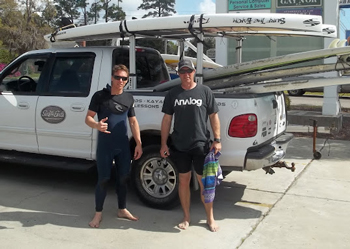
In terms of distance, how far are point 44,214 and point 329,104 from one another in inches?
339

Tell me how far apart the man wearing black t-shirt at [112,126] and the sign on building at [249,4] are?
8.53m

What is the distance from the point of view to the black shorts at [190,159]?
175 inches

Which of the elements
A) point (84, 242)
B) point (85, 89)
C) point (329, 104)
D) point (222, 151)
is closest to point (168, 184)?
point (222, 151)

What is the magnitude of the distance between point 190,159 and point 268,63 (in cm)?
151

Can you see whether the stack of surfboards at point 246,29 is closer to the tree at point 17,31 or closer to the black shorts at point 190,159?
the black shorts at point 190,159

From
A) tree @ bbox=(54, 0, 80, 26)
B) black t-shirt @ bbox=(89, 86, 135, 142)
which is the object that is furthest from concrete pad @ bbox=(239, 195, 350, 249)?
tree @ bbox=(54, 0, 80, 26)

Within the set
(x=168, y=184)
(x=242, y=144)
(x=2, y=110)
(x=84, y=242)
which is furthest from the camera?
(x=2, y=110)

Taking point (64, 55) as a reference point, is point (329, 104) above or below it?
below

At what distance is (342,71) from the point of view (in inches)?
194

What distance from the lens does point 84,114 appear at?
5418mm

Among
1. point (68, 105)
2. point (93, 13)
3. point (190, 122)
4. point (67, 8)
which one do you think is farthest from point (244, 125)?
point (67, 8)

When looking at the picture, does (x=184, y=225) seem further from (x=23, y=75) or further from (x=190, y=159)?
(x=23, y=75)

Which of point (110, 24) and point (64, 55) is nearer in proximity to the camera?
point (110, 24)

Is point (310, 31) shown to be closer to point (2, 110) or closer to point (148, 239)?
point (148, 239)
